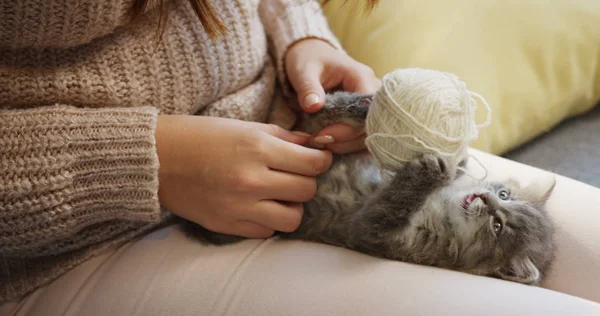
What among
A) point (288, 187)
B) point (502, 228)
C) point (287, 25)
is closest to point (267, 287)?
Result: point (288, 187)

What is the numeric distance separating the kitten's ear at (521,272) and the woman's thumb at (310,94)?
392 mm

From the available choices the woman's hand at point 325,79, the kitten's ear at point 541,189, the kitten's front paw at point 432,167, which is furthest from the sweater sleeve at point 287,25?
the kitten's ear at point 541,189

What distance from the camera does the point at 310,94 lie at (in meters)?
0.88

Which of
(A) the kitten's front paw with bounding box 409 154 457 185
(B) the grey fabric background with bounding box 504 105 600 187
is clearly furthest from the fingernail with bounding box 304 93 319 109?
(B) the grey fabric background with bounding box 504 105 600 187

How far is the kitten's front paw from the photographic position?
0.74 metres

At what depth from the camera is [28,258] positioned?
80 cm

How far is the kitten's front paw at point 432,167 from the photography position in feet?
2.44

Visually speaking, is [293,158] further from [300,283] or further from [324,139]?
[300,283]

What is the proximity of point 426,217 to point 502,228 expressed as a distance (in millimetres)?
121

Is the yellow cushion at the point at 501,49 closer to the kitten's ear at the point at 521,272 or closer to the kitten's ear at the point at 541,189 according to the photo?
the kitten's ear at the point at 541,189

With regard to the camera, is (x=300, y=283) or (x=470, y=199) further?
(x=470, y=199)

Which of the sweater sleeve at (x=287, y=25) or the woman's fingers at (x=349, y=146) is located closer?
the woman's fingers at (x=349, y=146)

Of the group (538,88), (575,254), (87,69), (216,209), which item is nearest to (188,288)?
(216,209)

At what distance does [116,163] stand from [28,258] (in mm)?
220
